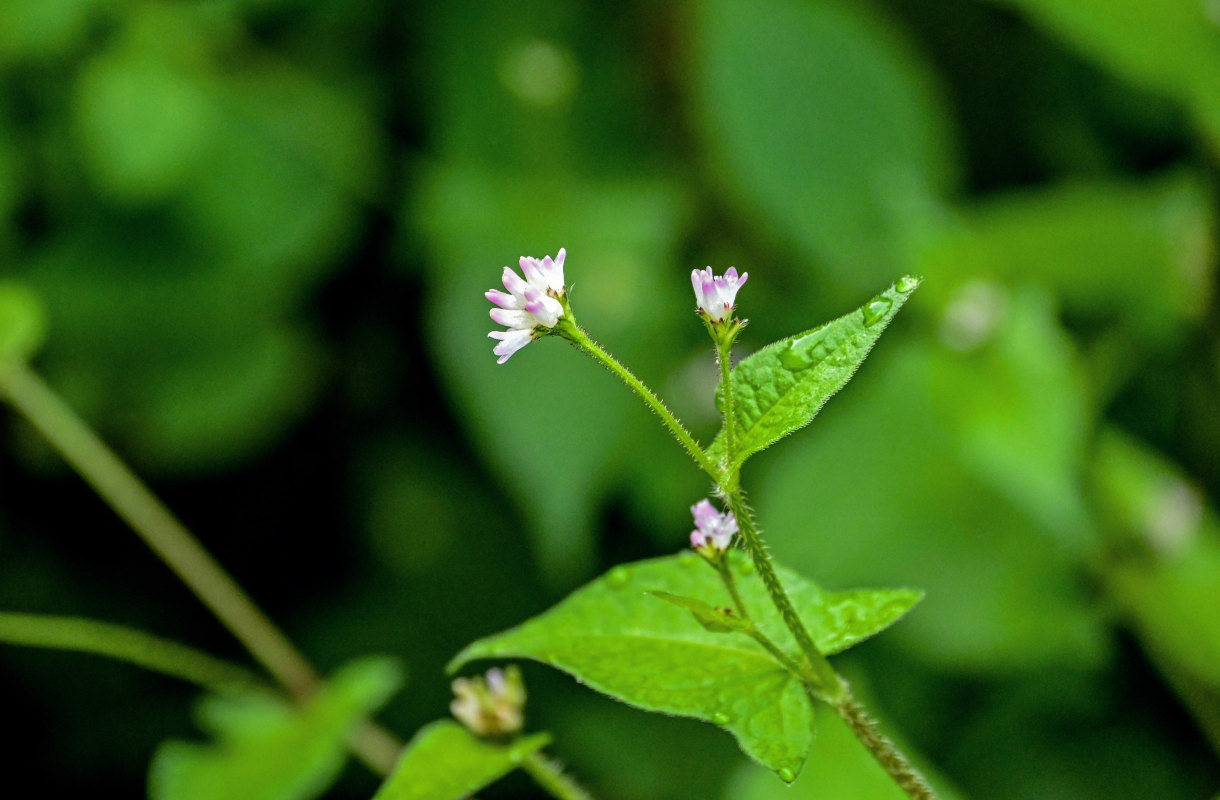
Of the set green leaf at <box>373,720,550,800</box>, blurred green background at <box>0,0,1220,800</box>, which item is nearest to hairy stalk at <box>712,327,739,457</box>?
green leaf at <box>373,720,550,800</box>

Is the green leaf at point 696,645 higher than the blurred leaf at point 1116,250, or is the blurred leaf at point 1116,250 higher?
the blurred leaf at point 1116,250

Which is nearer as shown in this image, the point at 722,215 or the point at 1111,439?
the point at 1111,439

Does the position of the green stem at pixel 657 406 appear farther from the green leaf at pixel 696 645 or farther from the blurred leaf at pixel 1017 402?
the blurred leaf at pixel 1017 402

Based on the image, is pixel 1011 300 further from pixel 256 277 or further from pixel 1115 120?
pixel 256 277

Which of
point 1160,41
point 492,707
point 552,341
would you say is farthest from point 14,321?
point 1160,41

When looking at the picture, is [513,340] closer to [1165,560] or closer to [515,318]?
[515,318]

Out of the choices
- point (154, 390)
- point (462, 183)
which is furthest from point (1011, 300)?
point (154, 390)

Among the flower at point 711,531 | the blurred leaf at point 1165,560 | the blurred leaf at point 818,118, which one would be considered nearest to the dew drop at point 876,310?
the flower at point 711,531
